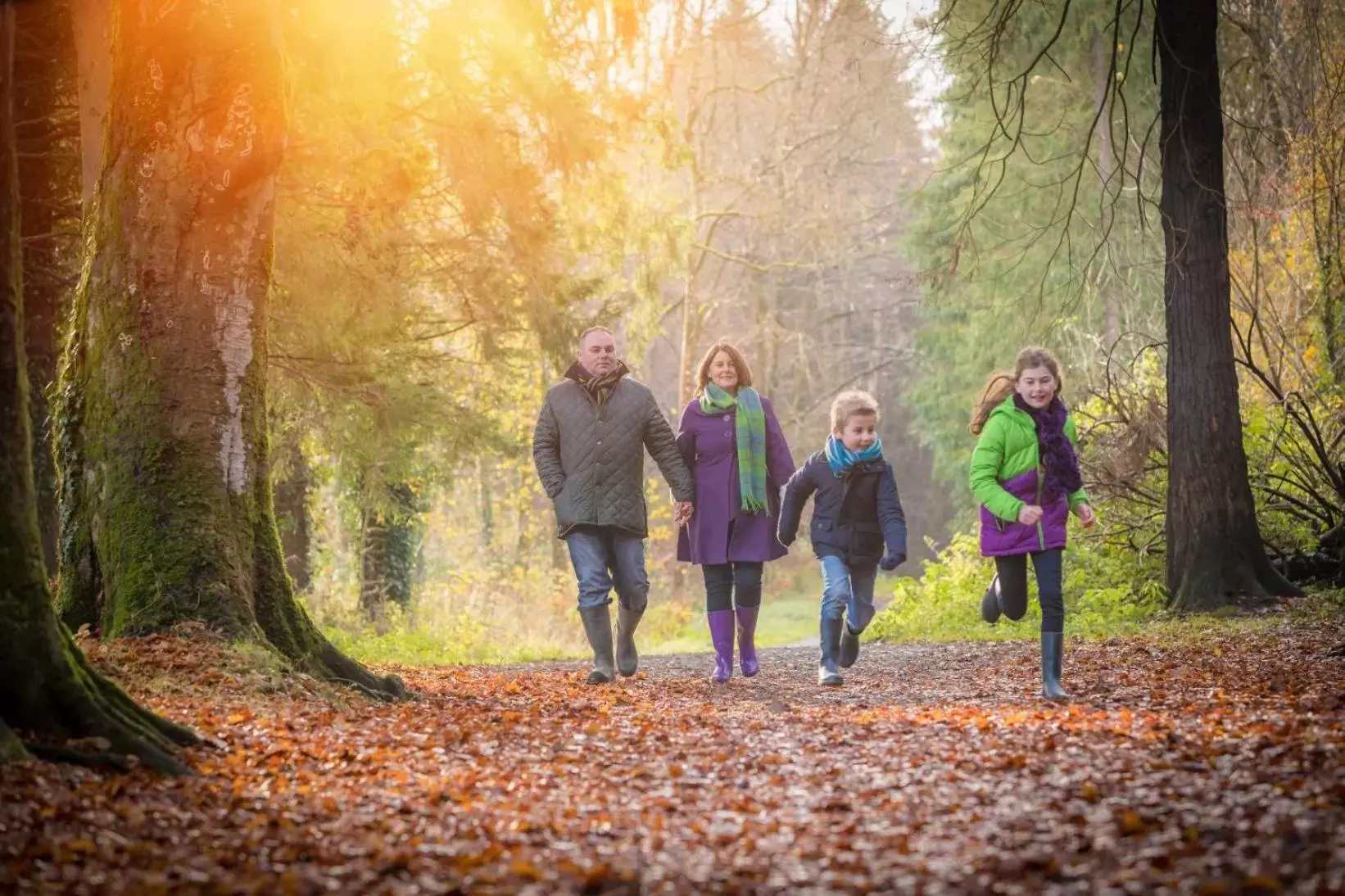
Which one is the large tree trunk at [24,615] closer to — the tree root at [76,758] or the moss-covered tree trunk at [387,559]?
the tree root at [76,758]

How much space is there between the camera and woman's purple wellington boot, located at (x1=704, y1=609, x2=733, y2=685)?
8734mm

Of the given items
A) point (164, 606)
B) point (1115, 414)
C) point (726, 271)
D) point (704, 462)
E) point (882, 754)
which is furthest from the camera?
point (726, 271)

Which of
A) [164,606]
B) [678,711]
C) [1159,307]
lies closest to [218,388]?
[164,606]

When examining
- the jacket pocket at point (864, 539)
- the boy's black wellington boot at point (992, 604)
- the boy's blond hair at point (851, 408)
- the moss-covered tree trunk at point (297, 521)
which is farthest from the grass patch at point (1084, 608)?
the moss-covered tree trunk at point (297, 521)

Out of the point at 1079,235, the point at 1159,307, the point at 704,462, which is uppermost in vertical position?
the point at 1079,235

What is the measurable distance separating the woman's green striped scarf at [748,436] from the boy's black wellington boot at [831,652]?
887mm

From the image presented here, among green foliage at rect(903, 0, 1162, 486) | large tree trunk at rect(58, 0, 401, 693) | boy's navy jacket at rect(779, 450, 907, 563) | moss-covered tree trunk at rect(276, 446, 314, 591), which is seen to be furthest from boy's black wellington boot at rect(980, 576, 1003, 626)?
green foliage at rect(903, 0, 1162, 486)

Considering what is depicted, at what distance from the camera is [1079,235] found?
27.5 metres

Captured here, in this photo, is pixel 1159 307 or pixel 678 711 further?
pixel 1159 307

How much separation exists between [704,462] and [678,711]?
2.31 m

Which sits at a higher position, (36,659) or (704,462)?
(704,462)

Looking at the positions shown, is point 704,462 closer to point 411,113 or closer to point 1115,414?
point 411,113

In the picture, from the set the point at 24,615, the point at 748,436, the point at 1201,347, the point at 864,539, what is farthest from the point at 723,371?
the point at 1201,347

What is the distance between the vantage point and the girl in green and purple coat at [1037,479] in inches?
278
